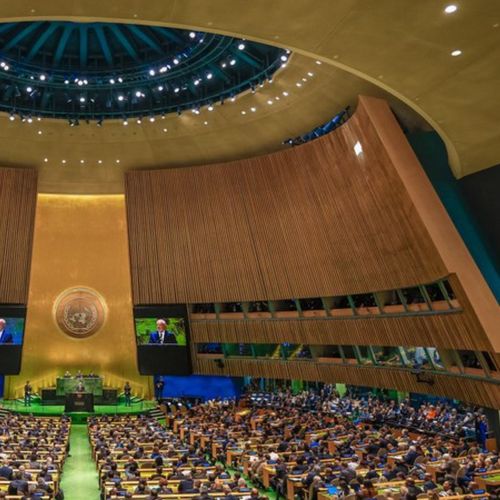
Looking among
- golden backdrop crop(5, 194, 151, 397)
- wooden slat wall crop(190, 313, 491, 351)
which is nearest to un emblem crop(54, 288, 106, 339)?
golden backdrop crop(5, 194, 151, 397)

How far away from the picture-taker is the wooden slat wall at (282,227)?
18.0 metres

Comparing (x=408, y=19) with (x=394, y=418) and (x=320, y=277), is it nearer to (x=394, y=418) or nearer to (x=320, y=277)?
(x=320, y=277)

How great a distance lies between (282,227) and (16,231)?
1209cm

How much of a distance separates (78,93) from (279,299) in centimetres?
1182

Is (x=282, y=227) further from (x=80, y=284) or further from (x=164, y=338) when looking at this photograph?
(x=80, y=284)

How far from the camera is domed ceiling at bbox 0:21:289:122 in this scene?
66.2 ft

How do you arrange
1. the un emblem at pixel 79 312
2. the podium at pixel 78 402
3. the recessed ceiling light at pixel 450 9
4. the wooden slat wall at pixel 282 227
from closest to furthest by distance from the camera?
the recessed ceiling light at pixel 450 9, the wooden slat wall at pixel 282 227, the podium at pixel 78 402, the un emblem at pixel 79 312

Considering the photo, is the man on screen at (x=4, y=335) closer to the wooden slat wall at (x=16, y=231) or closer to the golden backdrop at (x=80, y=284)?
the wooden slat wall at (x=16, y=231)

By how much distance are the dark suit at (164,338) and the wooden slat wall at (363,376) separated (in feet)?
4.93

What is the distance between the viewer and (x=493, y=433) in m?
17.0

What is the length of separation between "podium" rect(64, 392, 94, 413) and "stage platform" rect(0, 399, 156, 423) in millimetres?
274

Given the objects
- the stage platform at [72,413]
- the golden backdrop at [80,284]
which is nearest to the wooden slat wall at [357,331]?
the stage platform at [72,413]

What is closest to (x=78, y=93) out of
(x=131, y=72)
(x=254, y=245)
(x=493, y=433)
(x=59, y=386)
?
(x=131, y=72)

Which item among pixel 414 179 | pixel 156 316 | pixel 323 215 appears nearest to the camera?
pixel 414 179
